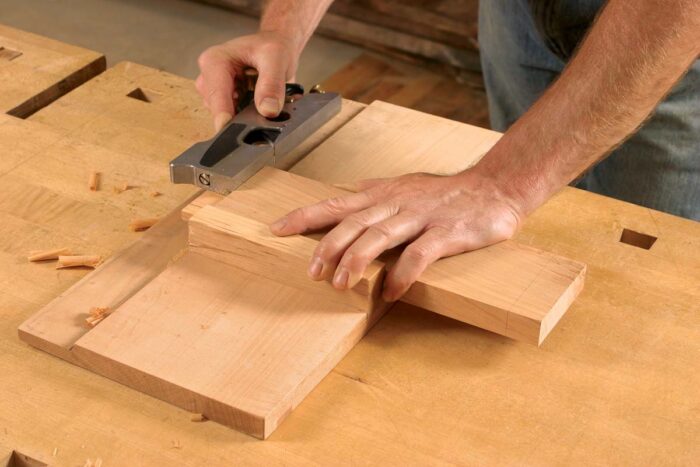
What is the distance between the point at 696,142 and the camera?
1.97 meters

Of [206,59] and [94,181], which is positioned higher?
[206,59]

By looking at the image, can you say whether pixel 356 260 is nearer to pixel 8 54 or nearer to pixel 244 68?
pixel 244 68

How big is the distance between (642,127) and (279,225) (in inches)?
36.3

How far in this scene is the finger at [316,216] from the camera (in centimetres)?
128

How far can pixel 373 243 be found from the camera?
1229 mm

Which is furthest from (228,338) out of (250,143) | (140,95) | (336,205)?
(140,95)

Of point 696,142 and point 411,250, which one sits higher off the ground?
point 411,250

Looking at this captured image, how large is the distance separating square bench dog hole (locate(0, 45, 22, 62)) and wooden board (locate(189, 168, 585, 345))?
0.74m

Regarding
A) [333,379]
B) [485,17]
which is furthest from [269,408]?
[485,17]

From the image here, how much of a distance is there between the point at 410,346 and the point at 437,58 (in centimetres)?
264

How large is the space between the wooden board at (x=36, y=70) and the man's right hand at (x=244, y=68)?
0.30 metres

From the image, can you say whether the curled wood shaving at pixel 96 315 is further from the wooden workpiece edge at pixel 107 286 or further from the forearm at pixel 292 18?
the forearm at pixel 292 18

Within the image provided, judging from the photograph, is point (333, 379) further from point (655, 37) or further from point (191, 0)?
point (191, 0)

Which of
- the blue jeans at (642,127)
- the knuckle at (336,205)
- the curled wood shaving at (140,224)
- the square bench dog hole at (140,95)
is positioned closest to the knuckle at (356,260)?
the knuckle at (336,205)
